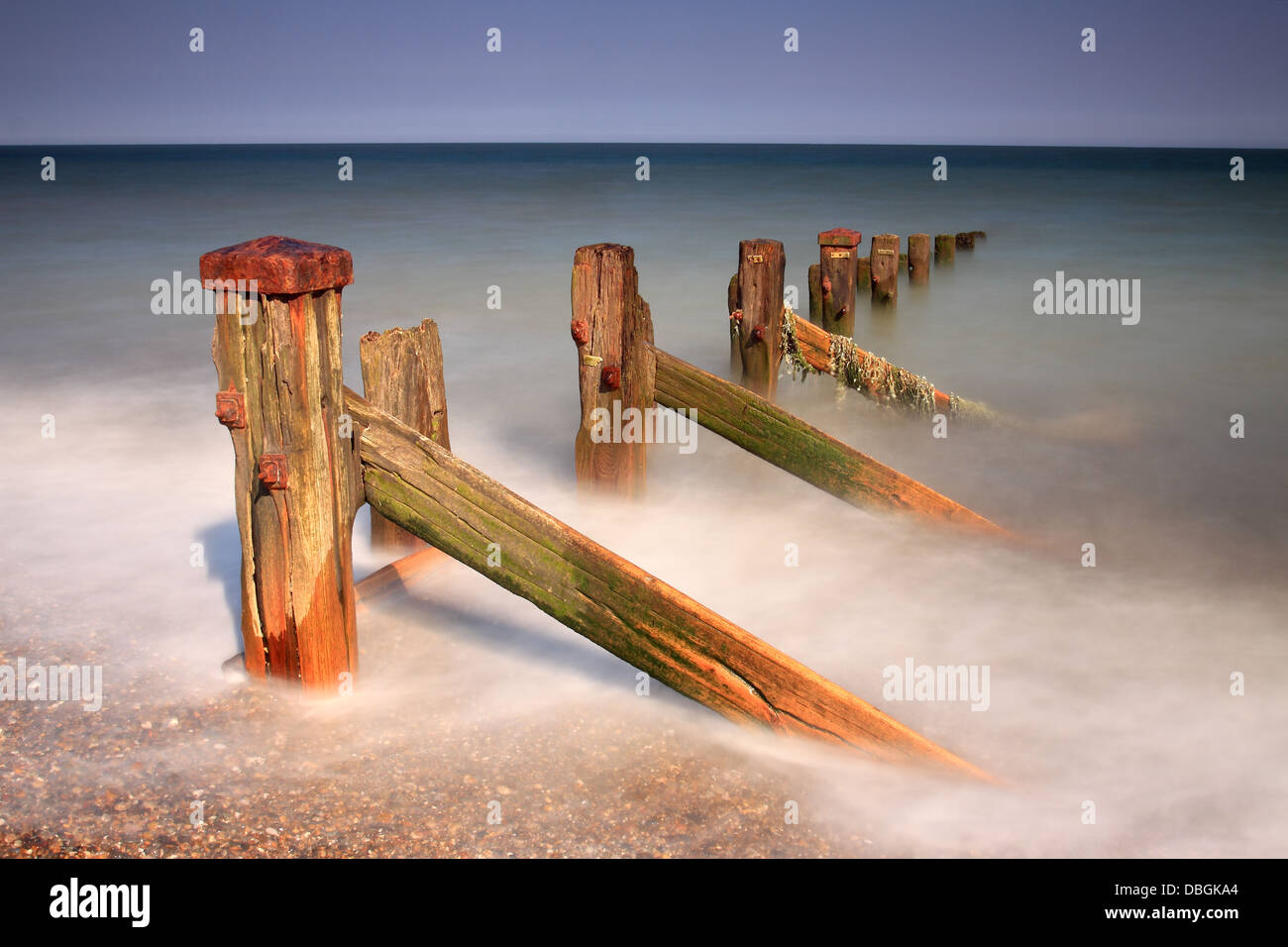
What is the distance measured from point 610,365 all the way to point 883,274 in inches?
361

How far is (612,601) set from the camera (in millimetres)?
3562

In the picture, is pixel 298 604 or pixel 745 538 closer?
pixel 298 604

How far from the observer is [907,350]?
1208 centimetres

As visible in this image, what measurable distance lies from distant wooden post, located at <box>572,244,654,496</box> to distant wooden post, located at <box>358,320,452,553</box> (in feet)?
2.37

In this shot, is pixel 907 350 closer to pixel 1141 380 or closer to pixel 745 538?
pixel 1141 380

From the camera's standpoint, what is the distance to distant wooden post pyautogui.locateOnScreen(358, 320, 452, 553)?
176 inches

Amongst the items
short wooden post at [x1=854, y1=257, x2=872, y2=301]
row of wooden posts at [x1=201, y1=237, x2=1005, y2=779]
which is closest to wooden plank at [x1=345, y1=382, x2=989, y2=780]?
row of wooden posts at [x1=201, y1=237, x2=1005, y2=779]

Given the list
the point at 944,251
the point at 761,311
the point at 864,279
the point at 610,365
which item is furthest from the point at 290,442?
the point at 944,251


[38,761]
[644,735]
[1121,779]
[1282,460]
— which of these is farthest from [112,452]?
A: [1282,460]

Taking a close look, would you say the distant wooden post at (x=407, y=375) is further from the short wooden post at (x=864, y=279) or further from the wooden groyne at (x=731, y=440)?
the short wooden post at (x=864, y=279)

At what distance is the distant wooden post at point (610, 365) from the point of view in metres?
5.08

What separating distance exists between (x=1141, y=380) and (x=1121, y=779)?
24.2ft

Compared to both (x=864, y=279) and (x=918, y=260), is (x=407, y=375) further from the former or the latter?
(x=918, y=260)

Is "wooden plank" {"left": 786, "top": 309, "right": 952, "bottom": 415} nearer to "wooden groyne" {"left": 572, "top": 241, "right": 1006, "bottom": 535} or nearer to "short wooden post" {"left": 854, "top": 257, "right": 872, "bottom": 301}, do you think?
"wooden groyne" {"left": 572, "top": 241, "right": 1006, "bottom": 535}
